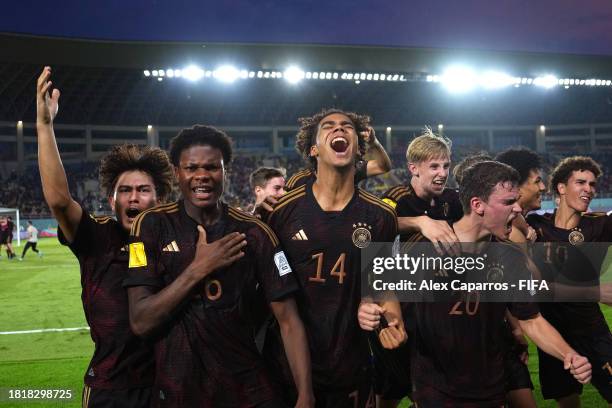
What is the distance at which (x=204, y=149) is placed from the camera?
3105 millimetres

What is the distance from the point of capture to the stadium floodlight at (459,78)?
3759cm

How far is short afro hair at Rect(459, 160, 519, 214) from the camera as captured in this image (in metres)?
3.56

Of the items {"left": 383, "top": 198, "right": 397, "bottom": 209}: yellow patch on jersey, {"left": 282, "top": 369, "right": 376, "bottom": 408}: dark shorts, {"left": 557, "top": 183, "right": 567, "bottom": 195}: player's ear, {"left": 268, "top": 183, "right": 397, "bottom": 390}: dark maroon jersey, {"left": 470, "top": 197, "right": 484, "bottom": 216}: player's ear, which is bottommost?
{"left": 282, "top": 369, "right": 376, "bottom": 408}: dark shorts

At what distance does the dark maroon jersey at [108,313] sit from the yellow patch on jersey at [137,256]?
584mm

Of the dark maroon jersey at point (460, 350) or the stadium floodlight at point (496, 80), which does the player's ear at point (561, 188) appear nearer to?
the dark maroon jersey at point (460, 350)

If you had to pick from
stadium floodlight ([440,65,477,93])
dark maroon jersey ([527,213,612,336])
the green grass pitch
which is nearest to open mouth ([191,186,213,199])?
dark maroon jersey ([527,213,612,336])

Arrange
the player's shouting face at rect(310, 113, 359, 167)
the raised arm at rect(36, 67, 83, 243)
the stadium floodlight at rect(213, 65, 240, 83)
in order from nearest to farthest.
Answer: the raised arm at rect(36, 67, 83, 243), the player's shouting face at rect(310, 113, 359, 167), the stadium floodlight at rect(213, 65, 240, 83)

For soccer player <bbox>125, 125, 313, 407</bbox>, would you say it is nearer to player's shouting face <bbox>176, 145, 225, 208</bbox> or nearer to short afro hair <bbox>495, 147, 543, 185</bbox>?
player's shouting face <bbox>176, 145, 225, 208</bbox>

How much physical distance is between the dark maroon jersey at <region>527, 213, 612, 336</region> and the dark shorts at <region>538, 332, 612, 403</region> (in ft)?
0.38

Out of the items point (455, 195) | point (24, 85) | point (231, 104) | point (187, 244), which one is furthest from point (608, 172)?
point (187, 244)

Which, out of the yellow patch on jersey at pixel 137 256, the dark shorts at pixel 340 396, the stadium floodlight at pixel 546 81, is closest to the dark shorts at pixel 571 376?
the dark shorts at pixel 340 396

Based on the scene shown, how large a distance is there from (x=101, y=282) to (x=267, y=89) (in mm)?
37470

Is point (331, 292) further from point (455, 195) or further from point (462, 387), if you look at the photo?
point (455, 195)

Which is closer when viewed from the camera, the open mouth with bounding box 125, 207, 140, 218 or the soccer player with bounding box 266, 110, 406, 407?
the soccer player with bounding box 266, 110, 406, 407
